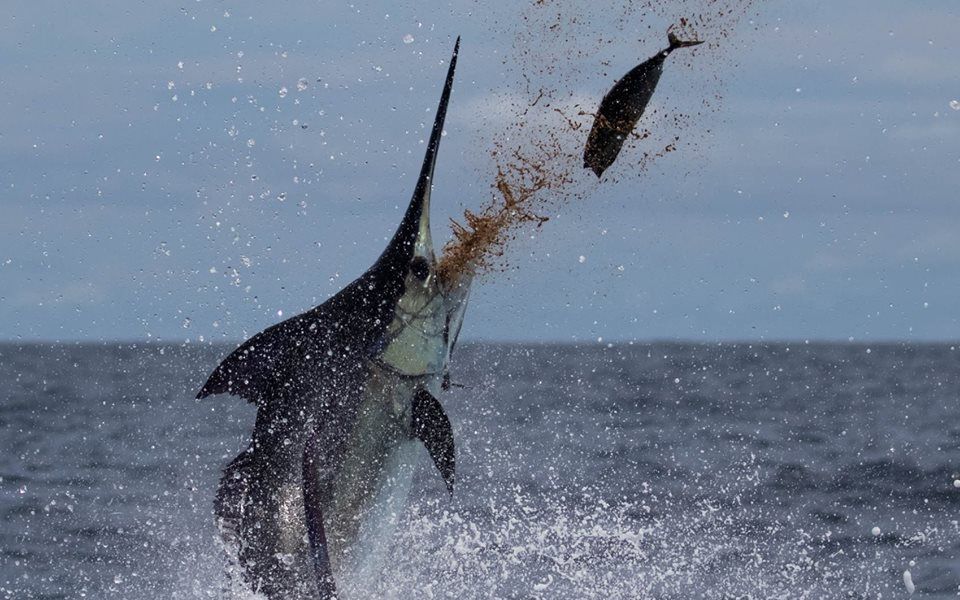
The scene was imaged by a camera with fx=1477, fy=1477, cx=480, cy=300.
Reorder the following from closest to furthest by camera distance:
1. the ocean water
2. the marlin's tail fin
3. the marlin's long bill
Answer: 1. the marlin's tail fin
2. the marlin's long bill
3. the ocean water

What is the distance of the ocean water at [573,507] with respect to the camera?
12.1m

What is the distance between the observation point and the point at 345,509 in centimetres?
848

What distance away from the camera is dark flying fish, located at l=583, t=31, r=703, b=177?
7414 mm

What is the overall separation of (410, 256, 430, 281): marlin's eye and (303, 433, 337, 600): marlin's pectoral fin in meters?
1.24

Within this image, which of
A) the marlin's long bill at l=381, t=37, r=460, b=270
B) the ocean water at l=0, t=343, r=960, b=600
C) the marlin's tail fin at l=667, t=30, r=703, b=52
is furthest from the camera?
the ocean water at l=0, t=343, r=960, b=600

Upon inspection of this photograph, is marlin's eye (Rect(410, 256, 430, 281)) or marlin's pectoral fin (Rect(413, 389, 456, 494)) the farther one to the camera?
marlin's eye (Rect(410, 256, 430, 281))

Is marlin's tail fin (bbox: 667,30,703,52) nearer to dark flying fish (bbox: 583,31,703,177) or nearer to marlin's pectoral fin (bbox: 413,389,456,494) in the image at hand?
dark flying fish (bbox: 583,31,703,177)

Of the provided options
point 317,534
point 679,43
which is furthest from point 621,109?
point 317,534

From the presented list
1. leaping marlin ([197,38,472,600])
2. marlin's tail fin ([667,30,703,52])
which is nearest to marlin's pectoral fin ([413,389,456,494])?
leaping marlin ([197,38,472,600])

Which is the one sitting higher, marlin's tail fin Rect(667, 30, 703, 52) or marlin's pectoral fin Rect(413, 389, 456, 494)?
marlin's tail fin Rect(667, 30, 703, 52)

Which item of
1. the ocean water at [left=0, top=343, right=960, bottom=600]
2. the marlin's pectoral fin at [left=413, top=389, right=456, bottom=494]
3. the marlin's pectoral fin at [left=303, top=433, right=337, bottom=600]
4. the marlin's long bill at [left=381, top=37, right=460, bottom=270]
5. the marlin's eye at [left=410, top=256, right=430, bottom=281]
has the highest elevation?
the marlin's long bill at [left=381, top=37, right=460, bottom=270]

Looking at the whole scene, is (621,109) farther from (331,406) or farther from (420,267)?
(331,406)

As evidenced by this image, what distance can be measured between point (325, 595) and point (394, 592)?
2.55 meters

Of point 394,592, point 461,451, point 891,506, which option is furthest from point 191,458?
point 394,592
